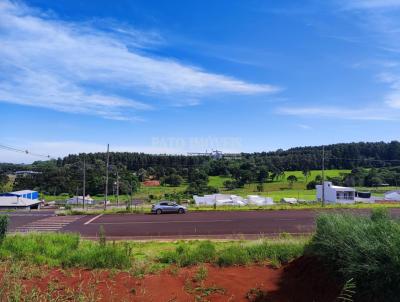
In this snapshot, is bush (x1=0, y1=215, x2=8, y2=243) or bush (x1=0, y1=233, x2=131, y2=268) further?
bush (x1=0, y1=215, x2=8, y2=243)

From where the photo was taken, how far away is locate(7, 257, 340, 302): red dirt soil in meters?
7.79

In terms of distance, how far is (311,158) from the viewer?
A: 9575 centimetres

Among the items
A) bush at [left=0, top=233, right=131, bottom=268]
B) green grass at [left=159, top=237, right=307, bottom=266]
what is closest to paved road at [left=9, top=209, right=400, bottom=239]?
green grass at [left=159, top=237, right=307, bottom=266]

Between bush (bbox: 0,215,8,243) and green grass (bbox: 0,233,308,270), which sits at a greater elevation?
bush (bbox: 0,215,8,243)

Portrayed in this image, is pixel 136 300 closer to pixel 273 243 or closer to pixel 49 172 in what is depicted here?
pixel 273 243

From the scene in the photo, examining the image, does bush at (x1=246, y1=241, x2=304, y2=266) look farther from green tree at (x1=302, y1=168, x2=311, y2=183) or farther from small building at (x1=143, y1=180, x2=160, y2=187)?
small building at (x1=143, y1=180, x2=160, y2=187)

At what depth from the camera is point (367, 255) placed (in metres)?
6.13

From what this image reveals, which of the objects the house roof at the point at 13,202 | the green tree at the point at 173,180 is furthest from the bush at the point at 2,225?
the green tree at the point at 173,180

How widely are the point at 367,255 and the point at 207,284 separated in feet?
13.2

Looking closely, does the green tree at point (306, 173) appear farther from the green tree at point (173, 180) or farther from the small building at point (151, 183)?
the small building at point (151, 183)

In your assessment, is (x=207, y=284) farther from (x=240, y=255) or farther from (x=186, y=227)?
(x=186, y=227)

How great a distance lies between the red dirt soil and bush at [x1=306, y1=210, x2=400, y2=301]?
0.70 meters

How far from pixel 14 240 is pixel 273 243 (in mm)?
8254

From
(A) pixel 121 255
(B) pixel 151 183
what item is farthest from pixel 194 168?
(A) pixel 121 255
